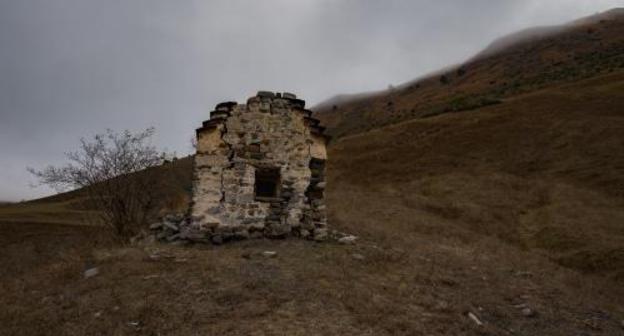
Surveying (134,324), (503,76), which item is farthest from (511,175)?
(503,76)

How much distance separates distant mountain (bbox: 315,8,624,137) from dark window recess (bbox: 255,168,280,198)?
1322 inches

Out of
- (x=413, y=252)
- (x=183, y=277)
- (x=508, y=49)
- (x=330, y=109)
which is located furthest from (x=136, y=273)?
(x=508, y=49)

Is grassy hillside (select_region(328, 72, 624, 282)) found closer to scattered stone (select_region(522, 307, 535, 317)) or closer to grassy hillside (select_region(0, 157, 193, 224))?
scattered stone (select_region(522, 307, 535, 317))

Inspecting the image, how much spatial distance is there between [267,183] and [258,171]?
2.98ft

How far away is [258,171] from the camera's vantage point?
1186cm

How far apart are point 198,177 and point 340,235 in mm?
3818

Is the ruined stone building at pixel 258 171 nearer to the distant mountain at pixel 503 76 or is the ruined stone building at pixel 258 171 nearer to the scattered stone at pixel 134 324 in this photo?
the scattered stone at pixel 134 324

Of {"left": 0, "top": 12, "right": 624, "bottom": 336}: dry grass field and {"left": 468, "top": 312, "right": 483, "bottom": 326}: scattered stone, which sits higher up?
{"left": 0, "top": 12, "right": 624, "bottom": 336}: dry grass field

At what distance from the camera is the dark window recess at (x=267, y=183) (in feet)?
39.1

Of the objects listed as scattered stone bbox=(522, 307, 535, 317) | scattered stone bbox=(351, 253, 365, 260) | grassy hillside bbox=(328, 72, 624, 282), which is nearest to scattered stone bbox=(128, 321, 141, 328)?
scattered stone bbox=(351, 253, 365, 260)

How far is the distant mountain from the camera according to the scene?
4769 cm

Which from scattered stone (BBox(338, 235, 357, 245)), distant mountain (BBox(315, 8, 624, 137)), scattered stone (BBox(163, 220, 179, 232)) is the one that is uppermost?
distant mountain (BBox(315, 8, 624, 137))

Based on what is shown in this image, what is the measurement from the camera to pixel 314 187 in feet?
39.3

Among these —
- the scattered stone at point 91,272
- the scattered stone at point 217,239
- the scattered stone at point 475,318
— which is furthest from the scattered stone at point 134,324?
the scattered stone at point 475,318
